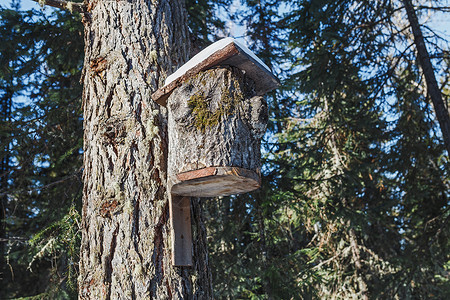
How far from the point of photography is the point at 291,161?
7934 millimetres

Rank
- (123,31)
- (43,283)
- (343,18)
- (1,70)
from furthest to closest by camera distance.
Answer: (43,283) < (343,18) < (1,70) < (123,31)

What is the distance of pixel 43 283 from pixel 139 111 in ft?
24.8

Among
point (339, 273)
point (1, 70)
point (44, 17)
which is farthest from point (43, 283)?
point (339, 273)

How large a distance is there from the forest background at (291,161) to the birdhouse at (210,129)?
969 millimetres

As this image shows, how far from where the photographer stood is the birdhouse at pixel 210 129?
6.15 ft

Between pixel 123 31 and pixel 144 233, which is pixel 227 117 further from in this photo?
pixel 123 31

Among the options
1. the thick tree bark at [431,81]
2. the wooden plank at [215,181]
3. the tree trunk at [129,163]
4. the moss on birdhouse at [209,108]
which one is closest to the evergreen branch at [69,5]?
the tree trunk at [129,163]

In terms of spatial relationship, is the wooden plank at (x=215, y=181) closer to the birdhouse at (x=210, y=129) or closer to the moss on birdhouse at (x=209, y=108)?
the birdhouse at (x=210, y=129)

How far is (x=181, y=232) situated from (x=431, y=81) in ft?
17.2

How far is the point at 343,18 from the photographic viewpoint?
7059mm

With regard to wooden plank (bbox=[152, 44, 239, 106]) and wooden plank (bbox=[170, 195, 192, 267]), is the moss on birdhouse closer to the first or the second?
wooden plank (bbox=[152, 44, 239, 106])

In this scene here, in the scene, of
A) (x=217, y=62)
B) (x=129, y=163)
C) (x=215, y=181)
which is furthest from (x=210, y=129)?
(x=129, y=163)

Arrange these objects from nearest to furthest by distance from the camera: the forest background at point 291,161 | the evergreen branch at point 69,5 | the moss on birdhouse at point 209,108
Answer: the moss on birdhouse at point 209,108 < the evergreen branch at point 69,5 < the forest background at point 291,161

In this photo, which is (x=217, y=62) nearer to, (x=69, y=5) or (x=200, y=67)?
(x=200, y=67)
